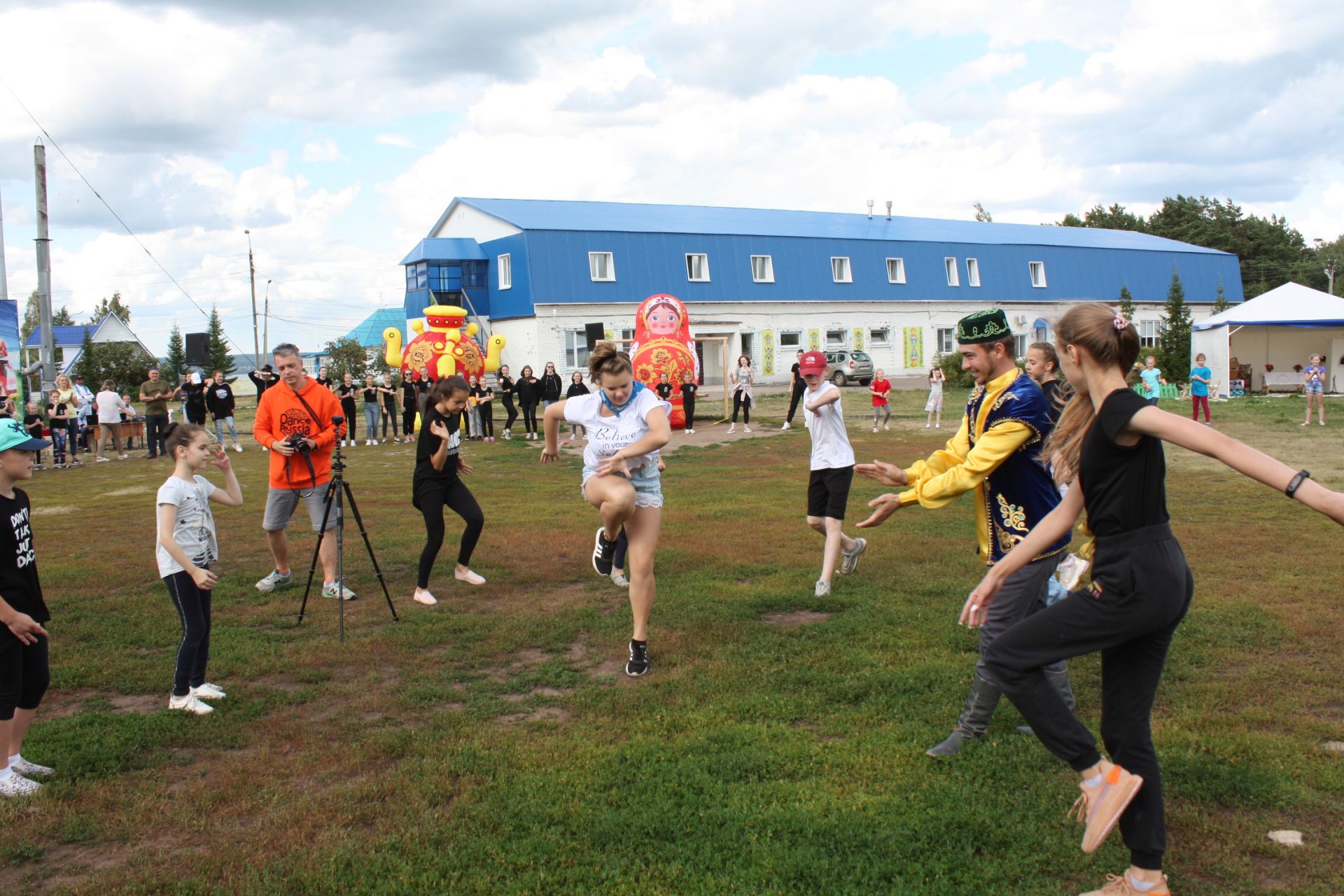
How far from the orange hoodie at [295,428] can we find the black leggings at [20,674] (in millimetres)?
3627

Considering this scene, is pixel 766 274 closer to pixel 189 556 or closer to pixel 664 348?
pixel 664 348

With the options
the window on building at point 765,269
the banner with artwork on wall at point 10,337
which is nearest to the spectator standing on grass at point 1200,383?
the window on building at point 765,269

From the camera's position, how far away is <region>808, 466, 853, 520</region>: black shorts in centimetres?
814

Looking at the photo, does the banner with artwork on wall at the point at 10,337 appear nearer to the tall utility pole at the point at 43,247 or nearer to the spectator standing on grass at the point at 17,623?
the tall utility pole at the point at 43,247

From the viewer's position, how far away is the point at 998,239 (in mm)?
52344

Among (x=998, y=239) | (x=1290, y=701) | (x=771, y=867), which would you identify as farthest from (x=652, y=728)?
(x=998, y=239)

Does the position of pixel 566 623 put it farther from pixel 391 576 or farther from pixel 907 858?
pixel 907 858

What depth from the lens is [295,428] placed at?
845 centimetres

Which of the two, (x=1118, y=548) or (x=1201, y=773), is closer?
(x=1118, y=548)

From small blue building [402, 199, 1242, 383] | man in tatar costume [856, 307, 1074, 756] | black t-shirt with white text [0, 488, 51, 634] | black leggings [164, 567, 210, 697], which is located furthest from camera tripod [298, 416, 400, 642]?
small blue building [402, 199, 1242, 383]

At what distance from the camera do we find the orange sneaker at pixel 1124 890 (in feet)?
11.5

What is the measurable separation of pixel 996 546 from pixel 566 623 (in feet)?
Answer: 12.1

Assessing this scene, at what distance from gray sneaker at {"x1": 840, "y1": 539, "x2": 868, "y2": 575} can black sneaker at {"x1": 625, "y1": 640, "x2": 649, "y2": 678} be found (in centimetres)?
296

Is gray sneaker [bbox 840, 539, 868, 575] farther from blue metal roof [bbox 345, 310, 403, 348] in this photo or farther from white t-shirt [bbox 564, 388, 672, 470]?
blue metal roof [bbox 345, 310, 403, 348]
